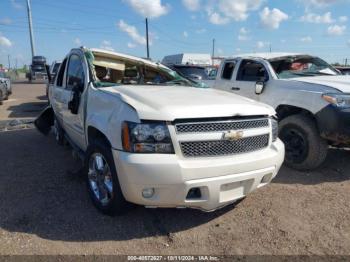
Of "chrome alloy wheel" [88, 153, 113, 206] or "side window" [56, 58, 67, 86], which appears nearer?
"chrome alloy wheel" [88, 153, 113, 206]

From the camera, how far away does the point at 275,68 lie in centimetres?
643

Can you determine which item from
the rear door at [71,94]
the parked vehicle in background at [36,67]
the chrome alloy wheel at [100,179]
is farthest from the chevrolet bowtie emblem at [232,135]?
the parked vehicle in background at [36,67]

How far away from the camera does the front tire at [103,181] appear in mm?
3330

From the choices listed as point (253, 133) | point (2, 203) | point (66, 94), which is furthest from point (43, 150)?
point (253, 133)

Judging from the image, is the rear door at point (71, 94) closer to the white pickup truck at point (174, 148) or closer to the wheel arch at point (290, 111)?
the white pickup truck at point (174, 148)

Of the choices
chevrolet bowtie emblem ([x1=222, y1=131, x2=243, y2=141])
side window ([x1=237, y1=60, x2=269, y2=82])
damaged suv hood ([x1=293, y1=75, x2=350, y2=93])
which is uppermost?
side window ([x1=237, y1=60, x2=269, y2=82])

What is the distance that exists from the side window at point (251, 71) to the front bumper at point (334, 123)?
178cm

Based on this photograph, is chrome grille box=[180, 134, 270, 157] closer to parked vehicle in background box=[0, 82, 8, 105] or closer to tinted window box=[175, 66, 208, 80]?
tinted window box=[175, 66, 208, 80]

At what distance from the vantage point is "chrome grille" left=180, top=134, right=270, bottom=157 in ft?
10.2

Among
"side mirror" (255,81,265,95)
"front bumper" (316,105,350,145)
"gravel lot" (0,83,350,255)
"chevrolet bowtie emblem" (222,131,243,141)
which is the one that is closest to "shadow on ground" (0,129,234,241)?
"gravel lot" (0,83,350,255)

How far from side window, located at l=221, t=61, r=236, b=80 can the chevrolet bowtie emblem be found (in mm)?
4357

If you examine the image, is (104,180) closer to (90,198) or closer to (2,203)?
(90,198)

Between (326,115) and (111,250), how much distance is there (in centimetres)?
345

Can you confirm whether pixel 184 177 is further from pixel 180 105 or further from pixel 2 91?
pixel 2 91
